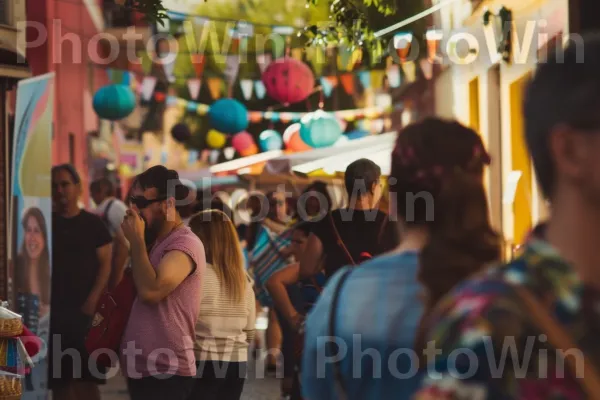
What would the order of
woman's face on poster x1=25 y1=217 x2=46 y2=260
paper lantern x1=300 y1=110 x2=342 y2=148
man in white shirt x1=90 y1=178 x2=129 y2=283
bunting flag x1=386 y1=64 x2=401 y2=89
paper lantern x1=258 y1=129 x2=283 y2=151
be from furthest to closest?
1. paper lantern x1=258 y1=129 x2=283 y2=151
2. bunting flag x1=386 y1=64 x2=401 y2=89
3. paper lantern x1=300 y1=110 x2=342 y2=148
4. man in white shirt x1=90 y1=178 x2=129 y2=283
5. woman's face on poster x1=25 y1=217 x2=46 y2=260

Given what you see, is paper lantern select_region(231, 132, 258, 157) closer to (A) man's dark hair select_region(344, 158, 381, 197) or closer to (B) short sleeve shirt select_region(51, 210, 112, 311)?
(B) short sleeve shirt select_region(51, 210, 112, 311)

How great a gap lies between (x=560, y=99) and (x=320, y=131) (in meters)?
16.6

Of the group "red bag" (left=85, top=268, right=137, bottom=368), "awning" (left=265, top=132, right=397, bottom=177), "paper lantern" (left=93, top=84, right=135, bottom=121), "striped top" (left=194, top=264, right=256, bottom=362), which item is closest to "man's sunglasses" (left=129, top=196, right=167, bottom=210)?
"red bag" (left=85, top=268, right=137, bottom=368)

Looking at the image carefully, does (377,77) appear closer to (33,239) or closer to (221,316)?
(33,239)

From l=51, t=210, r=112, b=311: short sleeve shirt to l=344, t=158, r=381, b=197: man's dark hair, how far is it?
10.4 feet

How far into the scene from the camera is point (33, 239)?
9.44 meters

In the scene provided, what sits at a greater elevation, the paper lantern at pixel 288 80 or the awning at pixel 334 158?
the paper lantern at pixel 288 80

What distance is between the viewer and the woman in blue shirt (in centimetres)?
280

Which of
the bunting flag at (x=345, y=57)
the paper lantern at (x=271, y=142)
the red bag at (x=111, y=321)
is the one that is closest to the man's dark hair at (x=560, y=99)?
the red bag at (x=111, y=321)

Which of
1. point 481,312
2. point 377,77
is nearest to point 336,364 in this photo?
point 481,312

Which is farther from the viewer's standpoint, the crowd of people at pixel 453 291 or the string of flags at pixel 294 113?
the string of flags at pixel 294 113

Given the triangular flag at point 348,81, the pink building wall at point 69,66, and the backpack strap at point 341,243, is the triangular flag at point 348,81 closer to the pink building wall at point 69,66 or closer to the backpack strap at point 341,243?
the pink building wall at point 69,66

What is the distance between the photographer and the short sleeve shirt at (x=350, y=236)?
6477mm

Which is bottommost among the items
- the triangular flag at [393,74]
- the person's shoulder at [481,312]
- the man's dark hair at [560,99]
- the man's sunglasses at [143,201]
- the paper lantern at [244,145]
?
the person's shoulder at [481,312]
